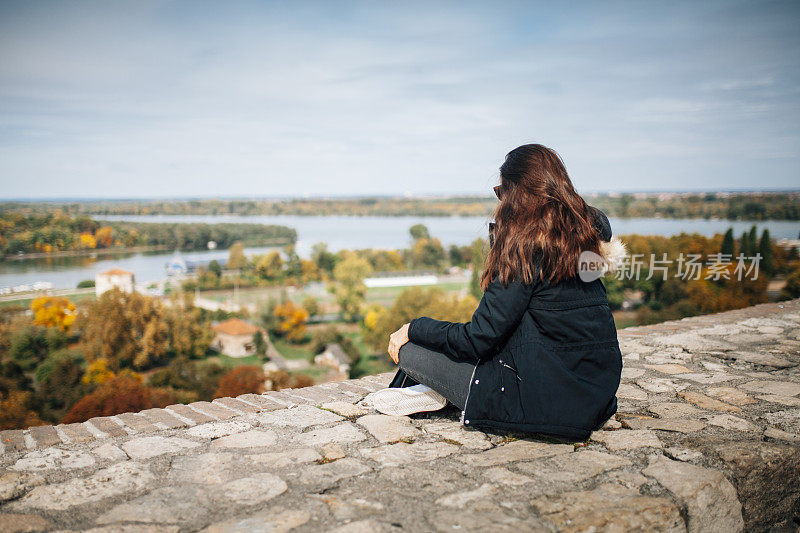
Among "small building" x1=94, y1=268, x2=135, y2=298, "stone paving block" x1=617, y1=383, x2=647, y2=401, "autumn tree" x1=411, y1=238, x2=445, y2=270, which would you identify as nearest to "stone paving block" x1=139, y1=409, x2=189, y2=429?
"stone paving block" x1=617, y1=383, x2=647, y2=401

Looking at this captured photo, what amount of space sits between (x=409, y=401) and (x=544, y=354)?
994mm

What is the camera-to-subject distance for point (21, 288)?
4138 cm

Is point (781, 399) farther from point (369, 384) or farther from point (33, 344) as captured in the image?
point (33, 344)

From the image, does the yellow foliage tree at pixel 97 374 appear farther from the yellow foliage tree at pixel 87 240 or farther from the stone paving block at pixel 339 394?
the stone paving block at pixel 339 394

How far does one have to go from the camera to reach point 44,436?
2.77 m

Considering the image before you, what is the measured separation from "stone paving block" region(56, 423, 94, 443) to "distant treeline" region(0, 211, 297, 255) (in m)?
41.8

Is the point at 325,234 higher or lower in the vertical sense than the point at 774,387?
lower

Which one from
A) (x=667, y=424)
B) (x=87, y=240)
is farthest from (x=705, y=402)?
(x=87, y=240)

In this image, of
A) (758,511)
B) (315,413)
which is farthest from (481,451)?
(758,511)

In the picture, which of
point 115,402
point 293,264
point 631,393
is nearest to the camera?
point 631,393

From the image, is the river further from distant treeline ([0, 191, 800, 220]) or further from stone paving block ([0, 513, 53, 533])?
stone paving block ([0, 513, 53, 533])

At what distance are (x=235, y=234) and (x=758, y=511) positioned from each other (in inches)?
2601

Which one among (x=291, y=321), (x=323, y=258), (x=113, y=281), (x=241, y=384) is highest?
(x=323, y=258)

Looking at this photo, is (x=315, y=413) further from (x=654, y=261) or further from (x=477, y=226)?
(x=654, y=261)
